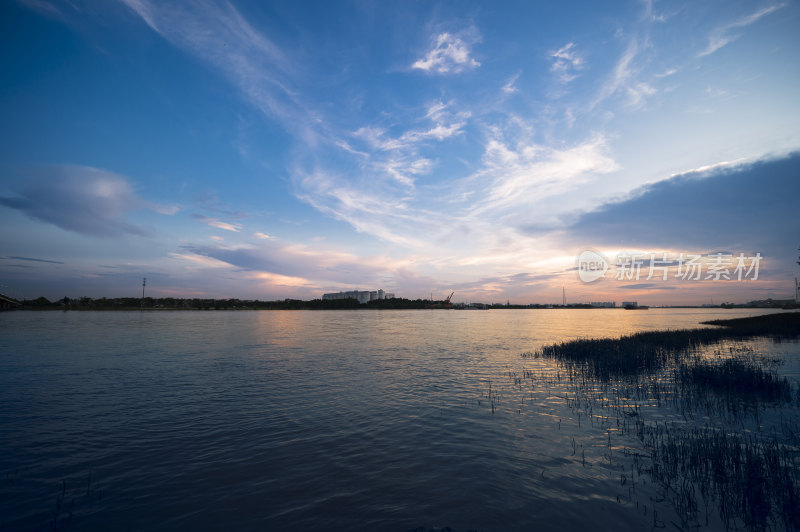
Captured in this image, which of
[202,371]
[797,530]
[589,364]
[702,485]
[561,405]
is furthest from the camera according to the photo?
[589,364]

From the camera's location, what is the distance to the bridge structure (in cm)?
16356

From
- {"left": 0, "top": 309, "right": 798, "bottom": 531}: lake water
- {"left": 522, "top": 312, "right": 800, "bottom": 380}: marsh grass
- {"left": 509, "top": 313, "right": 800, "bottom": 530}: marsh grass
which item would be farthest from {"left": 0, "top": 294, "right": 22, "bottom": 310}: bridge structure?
{"left": 509, "top": 313, "right": 800, "bottom": 530}: marsh grass

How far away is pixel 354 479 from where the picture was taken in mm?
10227

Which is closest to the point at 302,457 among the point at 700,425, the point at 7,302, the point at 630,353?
the point at 700,425

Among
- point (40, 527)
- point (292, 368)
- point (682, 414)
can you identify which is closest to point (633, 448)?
point (682, 414)

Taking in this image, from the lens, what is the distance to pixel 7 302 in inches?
6708

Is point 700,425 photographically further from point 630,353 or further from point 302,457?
point 630,353

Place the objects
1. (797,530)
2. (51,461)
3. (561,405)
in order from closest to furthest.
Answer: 1. (797,530)
2. (51,461)
3. (561,405)

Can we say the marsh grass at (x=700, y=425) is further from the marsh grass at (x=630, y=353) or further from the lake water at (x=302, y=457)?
the lake water at (x=302, y=457)

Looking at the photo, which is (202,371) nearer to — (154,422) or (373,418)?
(154,422)

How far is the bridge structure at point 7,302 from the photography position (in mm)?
163562

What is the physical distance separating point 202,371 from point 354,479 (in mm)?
21882

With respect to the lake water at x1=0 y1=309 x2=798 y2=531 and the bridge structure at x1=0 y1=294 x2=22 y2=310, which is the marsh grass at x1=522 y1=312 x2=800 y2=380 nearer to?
the lake water at x1=0 y1=309 x2=798 y2=531

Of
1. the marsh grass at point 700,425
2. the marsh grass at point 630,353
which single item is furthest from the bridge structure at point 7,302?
the marsh grass at point 700,425
